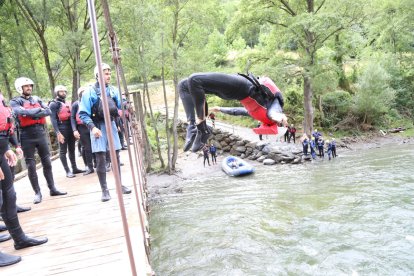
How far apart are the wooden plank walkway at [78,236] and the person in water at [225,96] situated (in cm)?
120

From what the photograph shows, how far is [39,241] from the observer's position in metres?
3.61

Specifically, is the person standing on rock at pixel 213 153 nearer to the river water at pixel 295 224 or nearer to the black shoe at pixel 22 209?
the river water at pixel 295 224

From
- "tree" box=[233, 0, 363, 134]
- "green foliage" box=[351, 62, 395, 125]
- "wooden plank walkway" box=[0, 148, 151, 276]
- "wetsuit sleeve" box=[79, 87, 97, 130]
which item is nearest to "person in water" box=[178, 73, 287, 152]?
"wooden plank walkway" box=[0, 148, 151, 276]

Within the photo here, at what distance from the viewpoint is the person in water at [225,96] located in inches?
109

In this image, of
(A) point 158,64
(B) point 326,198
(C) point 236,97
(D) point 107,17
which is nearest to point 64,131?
(C) point 236,97

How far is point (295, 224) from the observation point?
952cm

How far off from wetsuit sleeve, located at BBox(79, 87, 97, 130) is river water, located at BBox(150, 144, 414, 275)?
4.38m

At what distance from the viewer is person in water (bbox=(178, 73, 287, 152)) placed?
2.76 metres

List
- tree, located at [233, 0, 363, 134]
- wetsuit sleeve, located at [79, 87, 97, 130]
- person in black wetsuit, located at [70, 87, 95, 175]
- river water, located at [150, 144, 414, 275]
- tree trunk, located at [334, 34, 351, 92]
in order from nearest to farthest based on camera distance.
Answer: wetsuit sleeve, located at [79, 87, 97, 130] → person in black wetsuit, located at [70, 87, 95, 175] → river water, located at [150, 144, 414, 275] → tree, located at [233, 0, 363, 134] → tree trunk, located at [334, 34, 351, 92]

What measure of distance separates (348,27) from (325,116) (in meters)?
7.05

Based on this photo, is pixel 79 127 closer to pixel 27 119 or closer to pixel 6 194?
pixel 27 119

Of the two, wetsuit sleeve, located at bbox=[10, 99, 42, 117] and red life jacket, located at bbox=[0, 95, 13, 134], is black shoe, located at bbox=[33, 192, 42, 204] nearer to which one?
wetsuit sleeve, located at bbox=[10, 99, 42, 117]

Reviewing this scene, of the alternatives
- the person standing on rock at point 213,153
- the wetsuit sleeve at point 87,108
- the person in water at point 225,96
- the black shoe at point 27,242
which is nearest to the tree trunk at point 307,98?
the person standing on rock at point 213,153

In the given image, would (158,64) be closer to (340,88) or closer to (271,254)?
(271,254)
